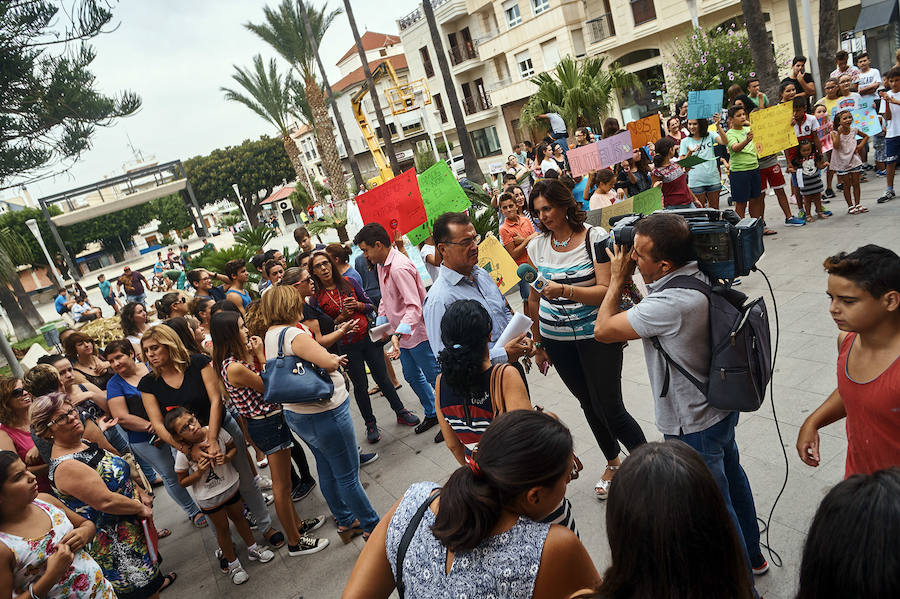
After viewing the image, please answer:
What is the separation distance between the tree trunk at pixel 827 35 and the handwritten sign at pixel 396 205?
10.2 metres

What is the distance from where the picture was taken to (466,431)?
2.52 metres

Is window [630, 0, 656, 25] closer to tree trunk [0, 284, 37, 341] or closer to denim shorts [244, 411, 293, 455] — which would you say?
denim shorts [244, 411, 293, 455]

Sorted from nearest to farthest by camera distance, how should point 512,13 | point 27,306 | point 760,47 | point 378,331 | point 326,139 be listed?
point 378,331, point 760,47, point 27,306, point 326,139, point 512,13

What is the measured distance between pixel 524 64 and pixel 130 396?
3251 centimetres

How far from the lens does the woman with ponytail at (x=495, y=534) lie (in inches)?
57.7

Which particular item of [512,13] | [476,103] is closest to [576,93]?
[512,13]

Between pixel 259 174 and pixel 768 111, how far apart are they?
55340mm

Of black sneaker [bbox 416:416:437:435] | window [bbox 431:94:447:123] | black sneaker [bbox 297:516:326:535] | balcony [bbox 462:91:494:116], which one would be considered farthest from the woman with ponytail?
window [bbox 431:94:447:123]

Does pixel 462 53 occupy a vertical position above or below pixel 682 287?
above

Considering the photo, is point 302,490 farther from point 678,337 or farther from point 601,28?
point 601,28

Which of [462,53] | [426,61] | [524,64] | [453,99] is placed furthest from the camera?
[426,61]

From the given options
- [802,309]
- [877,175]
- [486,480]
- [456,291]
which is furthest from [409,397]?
[877,175]

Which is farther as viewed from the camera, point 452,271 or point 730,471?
point 452,271

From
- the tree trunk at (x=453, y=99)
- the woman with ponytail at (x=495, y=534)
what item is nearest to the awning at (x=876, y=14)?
the tree trunk at (x=453, y=99)
